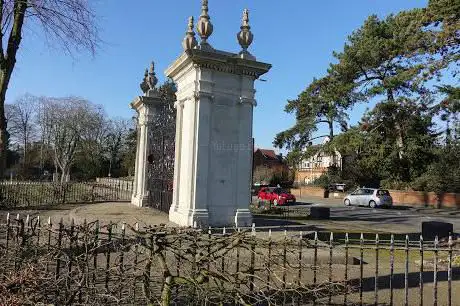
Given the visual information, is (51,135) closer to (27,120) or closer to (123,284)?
(27,120)

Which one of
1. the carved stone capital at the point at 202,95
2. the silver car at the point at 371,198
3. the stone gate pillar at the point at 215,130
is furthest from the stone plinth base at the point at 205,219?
the silver car at the point at 371,198

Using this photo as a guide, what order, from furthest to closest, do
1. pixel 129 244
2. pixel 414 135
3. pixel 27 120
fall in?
pixel 27 120, pixel 414 135, pixel 129 244

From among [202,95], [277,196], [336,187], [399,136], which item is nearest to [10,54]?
[202,95]

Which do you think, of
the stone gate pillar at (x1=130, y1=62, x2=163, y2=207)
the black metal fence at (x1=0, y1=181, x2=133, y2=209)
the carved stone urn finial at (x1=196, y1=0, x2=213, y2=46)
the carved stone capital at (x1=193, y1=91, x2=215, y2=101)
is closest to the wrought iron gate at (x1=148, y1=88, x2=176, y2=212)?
the stone gate pillar at (x1=130, y1=62, x2=163, y2=207)

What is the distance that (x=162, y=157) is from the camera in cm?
1658

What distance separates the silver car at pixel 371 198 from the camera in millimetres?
34969

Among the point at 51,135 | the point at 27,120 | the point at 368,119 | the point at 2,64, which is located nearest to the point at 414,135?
the point at 368,119

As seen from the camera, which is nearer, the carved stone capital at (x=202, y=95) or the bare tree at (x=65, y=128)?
the carved stone capital at (x=202, y=95)

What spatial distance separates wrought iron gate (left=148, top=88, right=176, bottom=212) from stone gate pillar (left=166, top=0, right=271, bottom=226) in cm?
224

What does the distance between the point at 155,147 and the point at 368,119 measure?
1067 inches

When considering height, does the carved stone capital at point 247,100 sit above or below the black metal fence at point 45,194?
above

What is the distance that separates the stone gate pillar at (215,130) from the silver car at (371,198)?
80.4 ft

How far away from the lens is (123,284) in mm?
4297

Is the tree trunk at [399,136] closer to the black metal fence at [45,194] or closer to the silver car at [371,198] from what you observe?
the silver car at [371,198]
